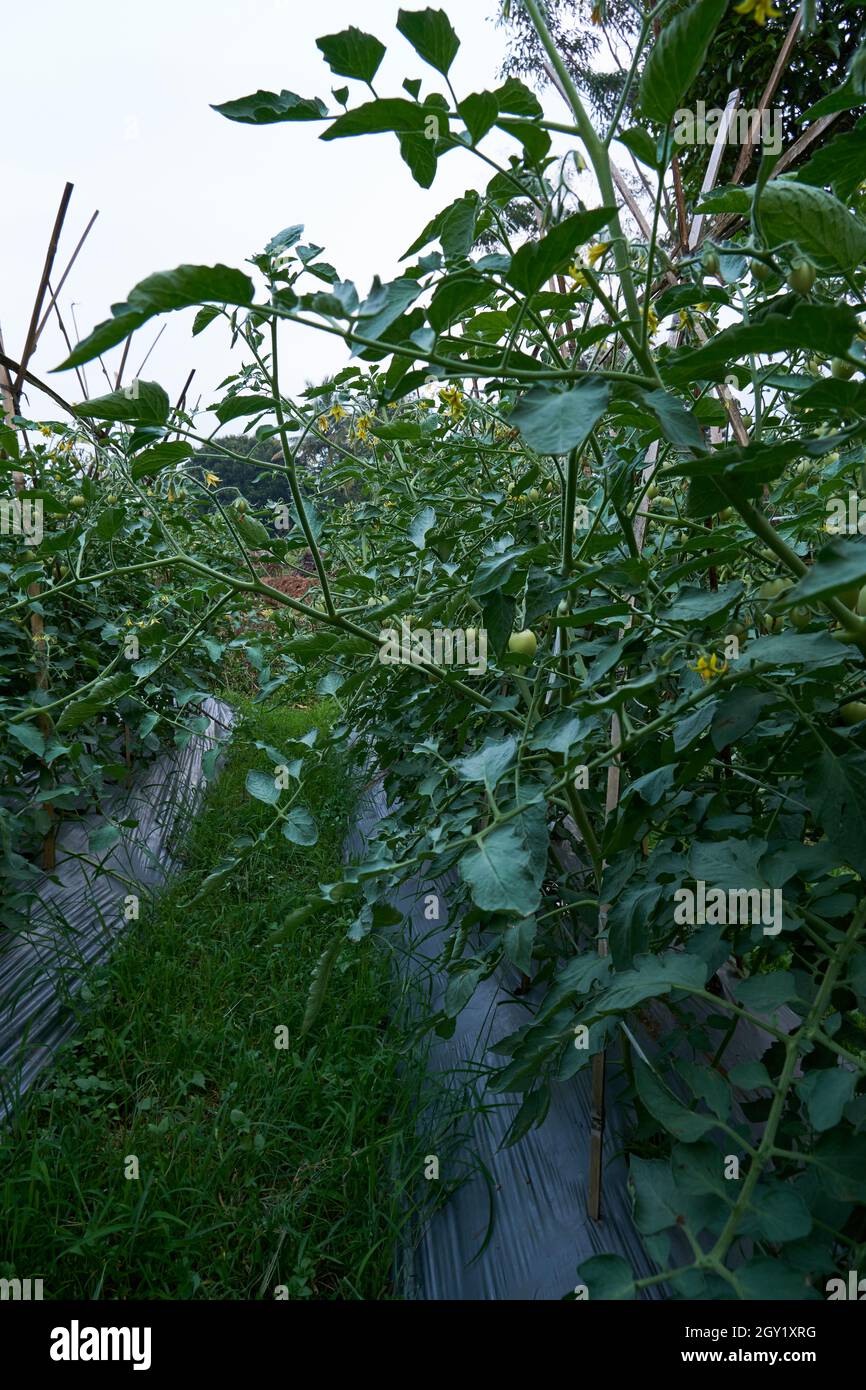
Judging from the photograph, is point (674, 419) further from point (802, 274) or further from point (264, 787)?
point (264, 787)

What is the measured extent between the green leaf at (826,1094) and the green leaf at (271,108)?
739mm

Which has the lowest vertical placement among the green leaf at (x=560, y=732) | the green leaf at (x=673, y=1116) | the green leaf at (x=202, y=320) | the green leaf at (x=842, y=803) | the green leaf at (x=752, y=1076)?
the green leaf at (x=673, y=1116)

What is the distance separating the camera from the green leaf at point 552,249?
1.53ft

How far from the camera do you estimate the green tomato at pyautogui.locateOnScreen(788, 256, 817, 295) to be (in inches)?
21.0

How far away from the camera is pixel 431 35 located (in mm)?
559

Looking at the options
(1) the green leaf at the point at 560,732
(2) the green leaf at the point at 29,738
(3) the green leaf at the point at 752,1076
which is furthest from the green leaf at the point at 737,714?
(2) the green leaf at the point at 29,738

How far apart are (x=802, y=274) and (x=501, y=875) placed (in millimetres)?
448

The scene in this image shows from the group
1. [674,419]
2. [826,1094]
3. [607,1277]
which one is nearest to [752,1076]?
[826,1094]

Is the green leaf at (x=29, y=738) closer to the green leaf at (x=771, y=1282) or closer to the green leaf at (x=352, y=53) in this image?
the green leaf at (x=352, y=53)

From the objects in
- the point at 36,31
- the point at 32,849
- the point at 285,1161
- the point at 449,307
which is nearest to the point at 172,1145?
the point at 285,1161

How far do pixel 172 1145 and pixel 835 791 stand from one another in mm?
1211

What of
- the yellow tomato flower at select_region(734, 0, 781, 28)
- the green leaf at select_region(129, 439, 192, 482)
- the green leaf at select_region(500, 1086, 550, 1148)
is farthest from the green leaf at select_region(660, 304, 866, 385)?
the green leaf at select_region(500, 1086, 550, 1148)

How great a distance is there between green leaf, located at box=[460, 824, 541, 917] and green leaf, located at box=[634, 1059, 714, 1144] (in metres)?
0.17

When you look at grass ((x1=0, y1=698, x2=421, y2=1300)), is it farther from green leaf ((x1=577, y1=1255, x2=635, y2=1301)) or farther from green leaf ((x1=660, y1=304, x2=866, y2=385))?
green leaf ((x1=660, y1=304, x2=866, y2=385))
